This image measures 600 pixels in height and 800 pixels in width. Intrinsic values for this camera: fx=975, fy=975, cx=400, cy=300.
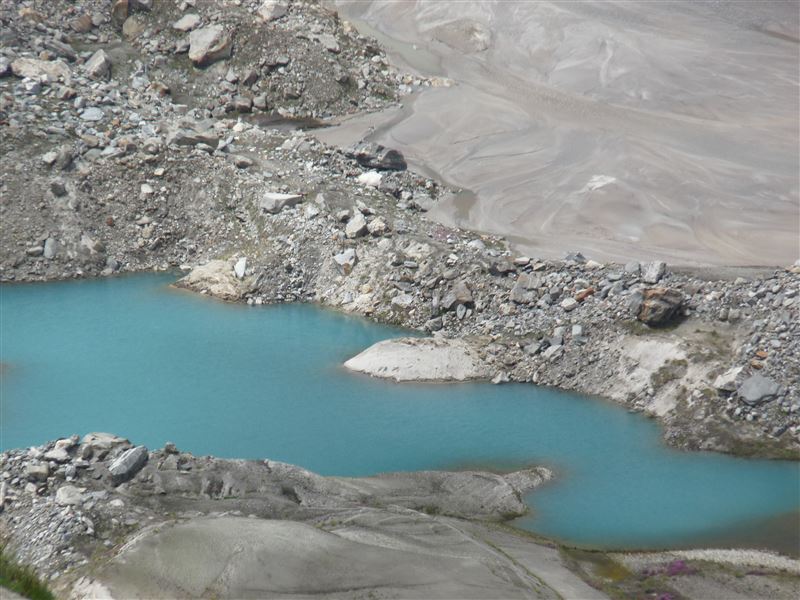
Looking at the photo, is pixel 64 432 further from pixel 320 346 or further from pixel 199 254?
pixel 199 254

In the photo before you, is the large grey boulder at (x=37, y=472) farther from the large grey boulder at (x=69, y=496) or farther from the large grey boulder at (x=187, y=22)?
the large grey boulder at (x=187, y=22)

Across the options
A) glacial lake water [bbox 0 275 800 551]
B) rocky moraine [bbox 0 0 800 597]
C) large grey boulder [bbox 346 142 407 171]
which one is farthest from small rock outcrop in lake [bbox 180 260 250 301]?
large grey boulder [bbox 346 142 407 171]

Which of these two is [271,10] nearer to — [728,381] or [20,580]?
[728,381]

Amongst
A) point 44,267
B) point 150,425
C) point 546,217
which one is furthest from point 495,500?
point 44,267

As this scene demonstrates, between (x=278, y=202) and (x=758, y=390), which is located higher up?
(x=278, y=202)

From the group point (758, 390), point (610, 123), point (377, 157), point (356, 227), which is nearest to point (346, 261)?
point (356, 227)

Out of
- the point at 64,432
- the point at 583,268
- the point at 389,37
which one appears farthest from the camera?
the point at 389,37
